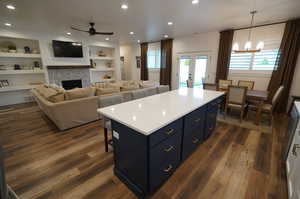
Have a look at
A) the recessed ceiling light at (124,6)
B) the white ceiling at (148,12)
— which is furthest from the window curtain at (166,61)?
the recessed ceiling light at (124,6)

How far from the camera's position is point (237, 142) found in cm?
253

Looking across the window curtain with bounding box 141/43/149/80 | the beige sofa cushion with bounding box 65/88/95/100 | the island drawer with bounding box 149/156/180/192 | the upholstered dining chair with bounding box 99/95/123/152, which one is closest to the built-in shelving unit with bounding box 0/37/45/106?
the beige sofa cushion with bounding box 65/88/95/100

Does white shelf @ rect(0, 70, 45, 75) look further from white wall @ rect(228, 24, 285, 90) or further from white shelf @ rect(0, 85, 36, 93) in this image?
white wall @ rect(228, 24, 285, 90)

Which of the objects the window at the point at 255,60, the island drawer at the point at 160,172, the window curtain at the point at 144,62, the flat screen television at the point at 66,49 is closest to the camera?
the island drawer at the point at 160,172

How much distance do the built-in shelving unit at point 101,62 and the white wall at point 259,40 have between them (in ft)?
20.6

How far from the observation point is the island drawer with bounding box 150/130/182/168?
4.24 feet

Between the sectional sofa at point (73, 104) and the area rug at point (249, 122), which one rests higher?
the sectional sofa at point (73, 104)

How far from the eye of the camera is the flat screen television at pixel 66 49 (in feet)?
17.9

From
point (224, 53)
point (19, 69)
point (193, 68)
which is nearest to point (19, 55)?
point (19, 69)

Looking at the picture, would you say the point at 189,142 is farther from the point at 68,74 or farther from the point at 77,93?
the point at 68,74

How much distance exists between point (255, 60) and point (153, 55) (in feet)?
15.4

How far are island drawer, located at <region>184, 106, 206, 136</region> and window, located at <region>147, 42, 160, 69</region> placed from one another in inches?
224

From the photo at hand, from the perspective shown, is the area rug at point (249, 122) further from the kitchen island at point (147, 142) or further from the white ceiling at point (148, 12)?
the white ceiling at point (148, 12)

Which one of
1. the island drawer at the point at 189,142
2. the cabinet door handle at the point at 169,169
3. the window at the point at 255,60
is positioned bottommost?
the cabinet door handle at the point at 169,169
